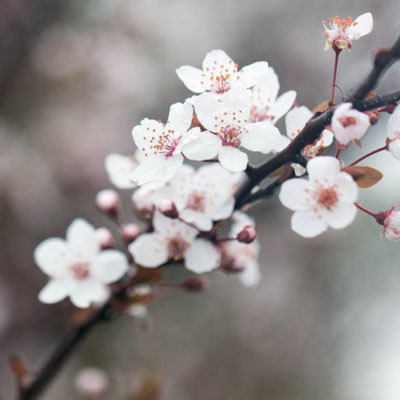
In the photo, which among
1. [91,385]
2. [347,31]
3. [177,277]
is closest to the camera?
[347,31]

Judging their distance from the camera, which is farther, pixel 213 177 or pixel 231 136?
pixel 213 177

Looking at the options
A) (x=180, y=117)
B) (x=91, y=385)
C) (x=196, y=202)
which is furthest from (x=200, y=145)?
(x=91, y=385)

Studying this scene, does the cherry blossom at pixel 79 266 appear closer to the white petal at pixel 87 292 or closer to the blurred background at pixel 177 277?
the white petal at pixel 87 292

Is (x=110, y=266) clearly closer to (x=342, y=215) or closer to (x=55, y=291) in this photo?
(x=55, y=291)

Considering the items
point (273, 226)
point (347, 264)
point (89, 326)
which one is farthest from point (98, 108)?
point (89, 326)

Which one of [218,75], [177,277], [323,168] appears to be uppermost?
[218,75]

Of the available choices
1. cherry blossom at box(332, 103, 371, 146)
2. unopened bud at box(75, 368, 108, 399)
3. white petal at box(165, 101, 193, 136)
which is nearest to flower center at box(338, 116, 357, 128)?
cherry blossom at box(332, 103, 371, 146)

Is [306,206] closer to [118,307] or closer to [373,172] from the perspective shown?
[373,172]
